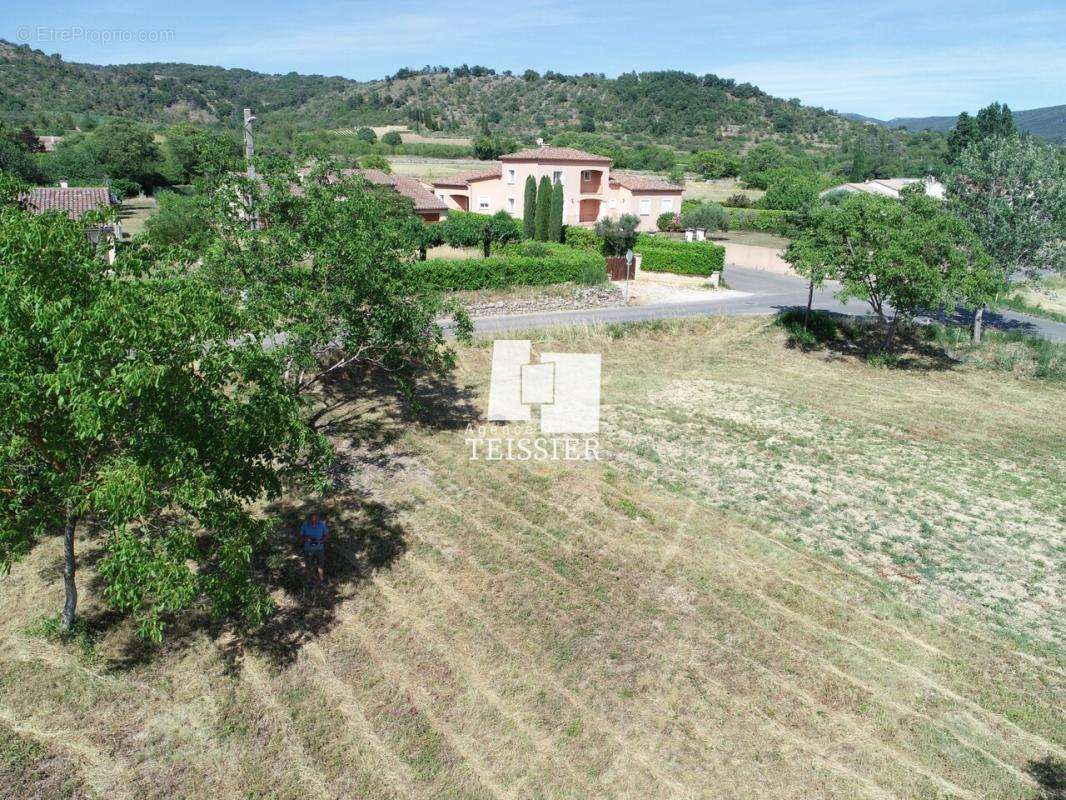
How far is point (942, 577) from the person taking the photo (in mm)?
12070

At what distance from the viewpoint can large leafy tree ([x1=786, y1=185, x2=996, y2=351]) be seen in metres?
23.3

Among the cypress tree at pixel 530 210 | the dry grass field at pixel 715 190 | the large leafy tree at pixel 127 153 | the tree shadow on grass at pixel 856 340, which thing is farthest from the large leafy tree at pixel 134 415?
the dry grass field at pixel 715 190

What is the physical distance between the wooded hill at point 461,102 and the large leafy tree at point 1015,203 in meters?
109

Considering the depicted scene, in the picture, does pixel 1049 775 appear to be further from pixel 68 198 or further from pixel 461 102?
pixel 461 102

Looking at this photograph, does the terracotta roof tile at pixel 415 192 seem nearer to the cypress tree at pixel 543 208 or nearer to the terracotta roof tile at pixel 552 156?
the terracotta roof tile at pixel 552 156

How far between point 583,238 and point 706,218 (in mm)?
16227

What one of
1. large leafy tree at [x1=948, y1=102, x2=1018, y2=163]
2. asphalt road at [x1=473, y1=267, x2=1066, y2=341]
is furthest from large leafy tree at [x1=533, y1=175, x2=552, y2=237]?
large leafy tree at [x1=948, y1=102, x2=1018, y2=163]

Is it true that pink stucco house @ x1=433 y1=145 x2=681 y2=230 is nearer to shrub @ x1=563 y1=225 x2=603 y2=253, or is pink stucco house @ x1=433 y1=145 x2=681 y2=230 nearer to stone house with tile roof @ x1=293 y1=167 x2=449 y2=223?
stone house with tile roof @ x1=293 y1=167 x2=449 y2=223

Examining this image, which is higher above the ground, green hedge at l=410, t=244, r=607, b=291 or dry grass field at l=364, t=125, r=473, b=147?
dry grass field at l=364, t=125, r=473, b=147

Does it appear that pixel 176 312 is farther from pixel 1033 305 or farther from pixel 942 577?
pixel 1033 305

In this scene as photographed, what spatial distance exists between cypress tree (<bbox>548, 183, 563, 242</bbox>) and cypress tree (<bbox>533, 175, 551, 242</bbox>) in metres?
0.25

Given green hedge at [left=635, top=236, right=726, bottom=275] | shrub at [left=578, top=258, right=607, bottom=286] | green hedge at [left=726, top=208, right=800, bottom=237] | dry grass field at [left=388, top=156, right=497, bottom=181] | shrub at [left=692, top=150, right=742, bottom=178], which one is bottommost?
shrub at [left=578, top=258, right=607, bottom=286]

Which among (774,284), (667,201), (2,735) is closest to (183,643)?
(2,735)

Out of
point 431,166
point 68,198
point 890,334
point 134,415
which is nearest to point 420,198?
point 68,198
